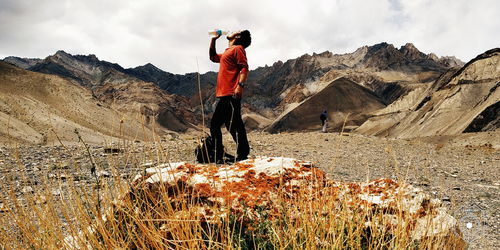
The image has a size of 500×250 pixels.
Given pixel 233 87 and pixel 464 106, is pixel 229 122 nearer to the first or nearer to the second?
pixel 233 87

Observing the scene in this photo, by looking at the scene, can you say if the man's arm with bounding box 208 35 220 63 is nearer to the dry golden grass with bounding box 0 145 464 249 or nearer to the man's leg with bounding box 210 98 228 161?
the man's leg with bounding box 210 98 228 161

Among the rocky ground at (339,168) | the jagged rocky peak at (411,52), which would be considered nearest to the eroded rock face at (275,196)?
the rocky ground at (339,168)

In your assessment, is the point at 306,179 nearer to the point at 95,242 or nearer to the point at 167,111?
the point at 95,242

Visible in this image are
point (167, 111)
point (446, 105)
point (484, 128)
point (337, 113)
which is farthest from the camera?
point (167, 111)

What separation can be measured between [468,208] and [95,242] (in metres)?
5.09

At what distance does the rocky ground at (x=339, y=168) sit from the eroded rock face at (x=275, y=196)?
0.56 ft

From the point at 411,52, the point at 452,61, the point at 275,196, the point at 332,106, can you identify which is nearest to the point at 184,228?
the point at 275,196

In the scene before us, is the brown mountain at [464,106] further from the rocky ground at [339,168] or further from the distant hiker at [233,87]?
the distant hiker at [233,87]

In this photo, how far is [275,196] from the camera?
8.07 ft

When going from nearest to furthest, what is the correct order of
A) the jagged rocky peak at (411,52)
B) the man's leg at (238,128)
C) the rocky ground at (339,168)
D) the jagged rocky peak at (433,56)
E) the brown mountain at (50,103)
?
1. the rocky ground at (339,168)
2. the man's leg at (238,128)
3. the brown mountain at (50,103)
4. the jagged rocky peak at (411,52)
5. the jagged rocky peak at (433,56)

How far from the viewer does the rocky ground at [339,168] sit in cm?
218

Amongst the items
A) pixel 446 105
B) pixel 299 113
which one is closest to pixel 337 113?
pixel 299 113

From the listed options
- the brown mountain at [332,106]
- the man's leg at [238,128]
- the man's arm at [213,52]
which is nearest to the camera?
the man's leg at [238,128]

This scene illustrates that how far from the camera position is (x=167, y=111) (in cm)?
14488
